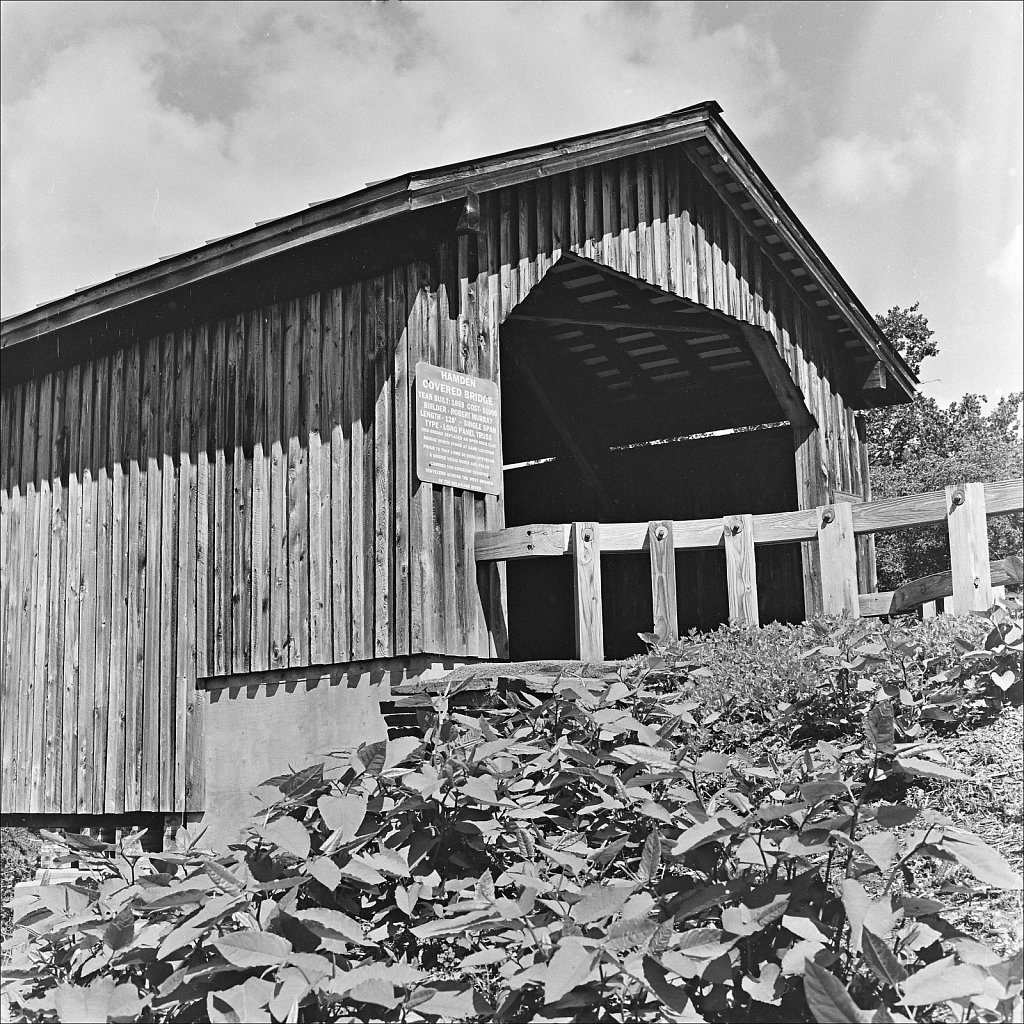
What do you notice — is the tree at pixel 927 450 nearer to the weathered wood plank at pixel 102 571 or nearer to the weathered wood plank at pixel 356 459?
the weathered wood plank at pixel 356 459

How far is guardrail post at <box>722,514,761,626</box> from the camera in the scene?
6617mm

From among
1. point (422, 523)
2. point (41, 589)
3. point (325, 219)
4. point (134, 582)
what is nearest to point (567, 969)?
point (422, 523)

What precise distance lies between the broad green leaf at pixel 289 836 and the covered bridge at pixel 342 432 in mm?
4005

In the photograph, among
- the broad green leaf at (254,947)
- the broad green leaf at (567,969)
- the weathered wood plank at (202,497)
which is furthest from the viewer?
the weathered wood plank at (202,497)

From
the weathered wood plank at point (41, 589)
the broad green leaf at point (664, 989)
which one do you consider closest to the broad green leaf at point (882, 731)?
the broad green leaf at point (664, 989)

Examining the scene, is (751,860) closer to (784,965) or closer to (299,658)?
(784,965)

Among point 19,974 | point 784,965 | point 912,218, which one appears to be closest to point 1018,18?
point 784,965

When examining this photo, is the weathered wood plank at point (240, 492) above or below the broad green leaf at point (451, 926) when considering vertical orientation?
above

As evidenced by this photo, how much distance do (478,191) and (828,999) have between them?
19.4 ft

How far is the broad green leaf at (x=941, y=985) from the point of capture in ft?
7.91

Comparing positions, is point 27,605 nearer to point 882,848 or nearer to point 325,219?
point 325,219

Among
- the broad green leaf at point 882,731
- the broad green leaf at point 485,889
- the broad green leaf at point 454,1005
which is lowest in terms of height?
the broad green leaf at point 454,1005

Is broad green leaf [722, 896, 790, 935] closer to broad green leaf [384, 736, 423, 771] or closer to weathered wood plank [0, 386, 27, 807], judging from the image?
broad green leaf [384, 736, 423, 771]

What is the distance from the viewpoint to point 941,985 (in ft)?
7.99
